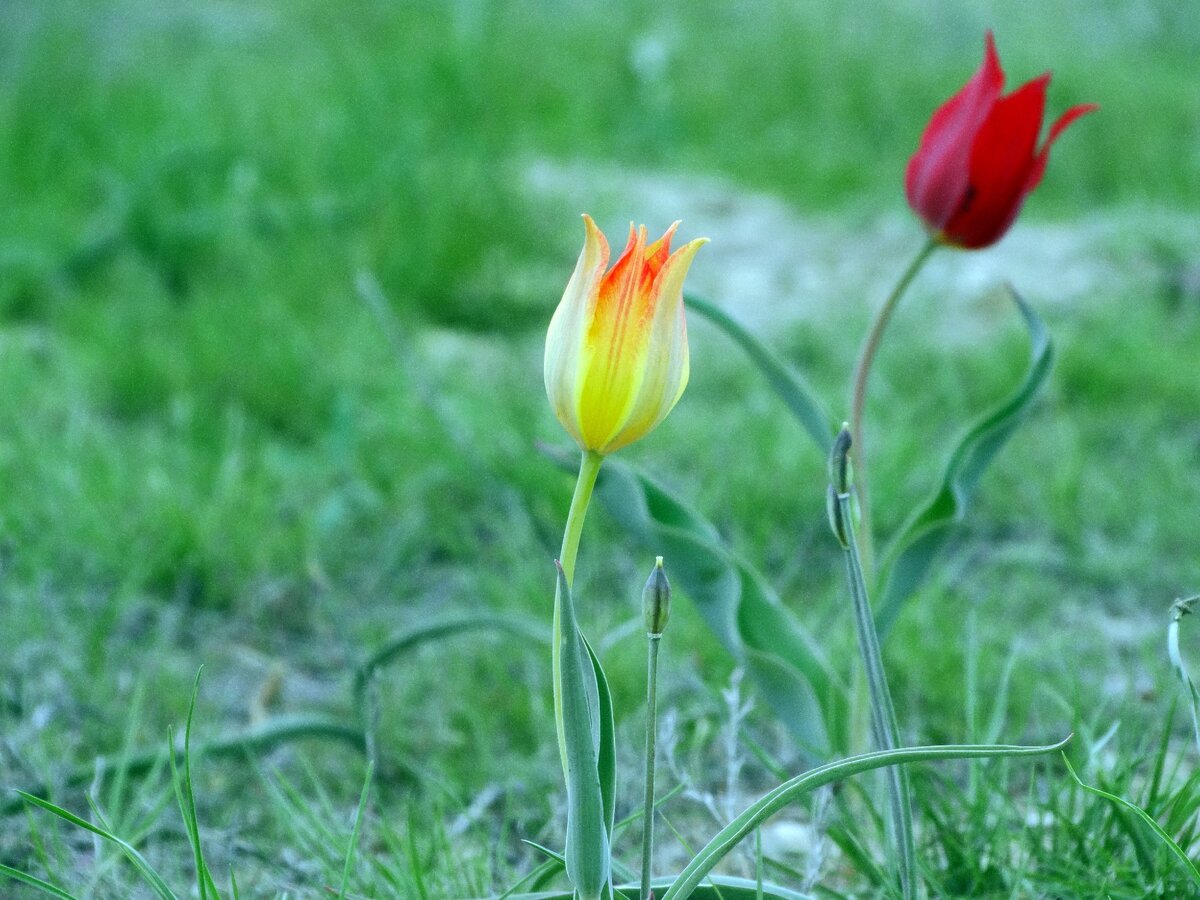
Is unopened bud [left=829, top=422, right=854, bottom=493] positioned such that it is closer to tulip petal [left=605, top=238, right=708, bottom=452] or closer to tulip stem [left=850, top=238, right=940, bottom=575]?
tulip petal [left=605, top=238, right=708, bottom=452]

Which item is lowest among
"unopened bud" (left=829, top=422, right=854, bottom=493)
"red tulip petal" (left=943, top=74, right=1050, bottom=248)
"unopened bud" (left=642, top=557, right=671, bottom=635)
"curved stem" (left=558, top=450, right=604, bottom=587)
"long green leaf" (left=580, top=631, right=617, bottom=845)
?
"long green leaf" (left=580, top=631, right=617, bottom=845)

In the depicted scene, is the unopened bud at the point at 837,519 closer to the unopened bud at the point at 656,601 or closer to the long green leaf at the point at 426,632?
the unopened bud at the point at 656,601

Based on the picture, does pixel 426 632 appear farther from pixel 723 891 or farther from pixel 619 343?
pixel 619 343

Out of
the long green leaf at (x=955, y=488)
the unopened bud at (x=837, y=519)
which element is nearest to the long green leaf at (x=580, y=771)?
the unopened bud at (x=837, y=519)

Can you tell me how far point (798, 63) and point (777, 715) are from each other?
3.52m

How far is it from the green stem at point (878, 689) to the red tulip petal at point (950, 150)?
0.45 meters

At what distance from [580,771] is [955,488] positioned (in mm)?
503

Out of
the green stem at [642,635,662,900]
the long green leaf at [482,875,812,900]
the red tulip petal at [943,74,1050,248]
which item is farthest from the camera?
the red tulip petal at [943,74,1050,248]

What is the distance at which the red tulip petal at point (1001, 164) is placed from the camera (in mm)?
1009

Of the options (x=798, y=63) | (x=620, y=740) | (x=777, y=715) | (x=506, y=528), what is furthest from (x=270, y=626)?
(x=798, y=63)

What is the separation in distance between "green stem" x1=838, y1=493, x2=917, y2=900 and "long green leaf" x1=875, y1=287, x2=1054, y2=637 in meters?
0.33

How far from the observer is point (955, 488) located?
40.9 inches

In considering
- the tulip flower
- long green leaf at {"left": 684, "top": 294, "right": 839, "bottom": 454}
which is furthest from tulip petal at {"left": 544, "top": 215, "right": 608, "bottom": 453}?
long green leaf at {"left": 684, "top": 294, "right": 839, "bottom": 454}

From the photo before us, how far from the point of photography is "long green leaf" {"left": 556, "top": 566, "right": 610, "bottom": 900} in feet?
2.07
